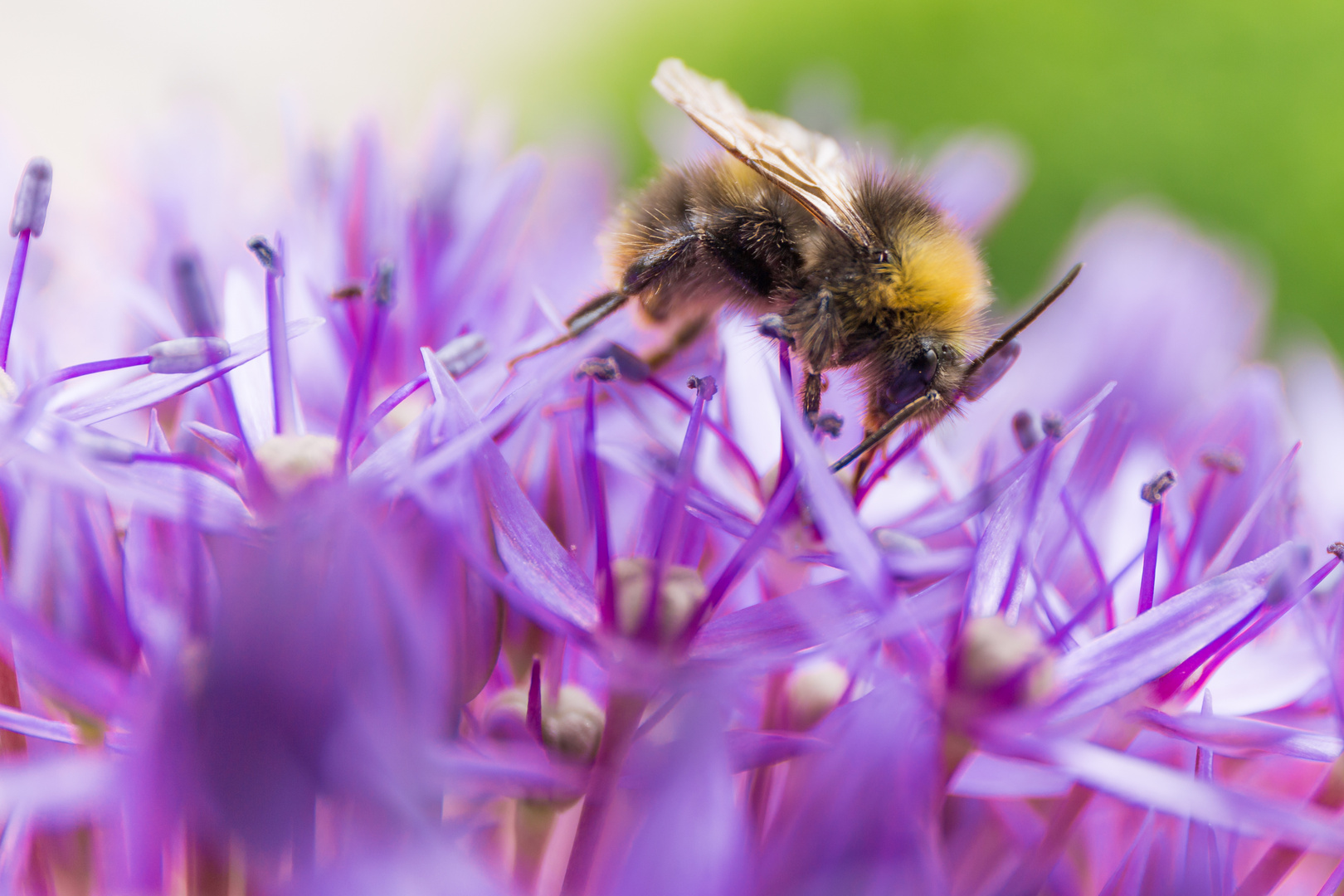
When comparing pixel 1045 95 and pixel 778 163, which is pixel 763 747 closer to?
pixel 778 163

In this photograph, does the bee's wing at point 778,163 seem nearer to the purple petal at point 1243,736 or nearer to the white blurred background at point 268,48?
the purple petal at point 1243,736

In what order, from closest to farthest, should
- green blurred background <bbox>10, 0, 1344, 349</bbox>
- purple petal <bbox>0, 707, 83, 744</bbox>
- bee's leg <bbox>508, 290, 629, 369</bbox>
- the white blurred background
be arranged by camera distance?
purple petal <bbox>0, 707, 83, 744</bbox>
bee's leg <bbox>508, 290, 629, 369</bbox>
green blurred background <bbox>10, 0, 1344, 349</bbox>
the white blurred background

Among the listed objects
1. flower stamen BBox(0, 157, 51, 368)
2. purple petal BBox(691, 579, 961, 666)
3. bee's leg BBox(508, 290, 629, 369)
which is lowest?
purple petal BBox(691, 579, 961, 666)

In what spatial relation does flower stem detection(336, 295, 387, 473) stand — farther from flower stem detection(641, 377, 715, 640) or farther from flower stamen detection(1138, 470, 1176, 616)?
flower stamen detection(1138, 470, 1176, 616)

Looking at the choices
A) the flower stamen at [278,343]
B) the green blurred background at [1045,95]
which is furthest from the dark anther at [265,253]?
the green blurred background at [1045,95]

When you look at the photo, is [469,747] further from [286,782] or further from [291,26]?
[291,26]

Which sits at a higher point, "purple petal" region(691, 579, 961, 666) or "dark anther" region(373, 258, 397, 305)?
"dark anther" region(373, 258, 397, 305)

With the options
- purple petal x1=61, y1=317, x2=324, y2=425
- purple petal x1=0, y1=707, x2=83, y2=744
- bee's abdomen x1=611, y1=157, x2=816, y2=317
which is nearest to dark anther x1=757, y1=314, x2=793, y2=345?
bee's abdomen x1=611, y1=157, x2=816, y2=317

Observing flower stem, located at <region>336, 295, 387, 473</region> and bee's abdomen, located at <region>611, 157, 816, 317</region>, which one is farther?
bee's abdomen, located at <region>611, 157, 816, 317</region>
